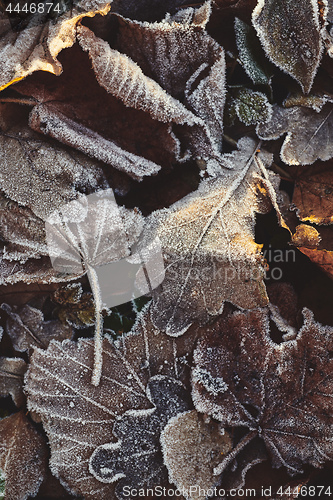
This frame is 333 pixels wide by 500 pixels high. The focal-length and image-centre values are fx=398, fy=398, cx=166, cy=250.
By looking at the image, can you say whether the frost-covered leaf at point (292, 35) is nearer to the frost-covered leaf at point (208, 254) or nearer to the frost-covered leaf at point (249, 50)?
the frost-covered leaf at point (249, 50)

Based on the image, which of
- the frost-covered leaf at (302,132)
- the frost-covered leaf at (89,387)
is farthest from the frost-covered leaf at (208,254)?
the frost-covered leaf at (302,132)

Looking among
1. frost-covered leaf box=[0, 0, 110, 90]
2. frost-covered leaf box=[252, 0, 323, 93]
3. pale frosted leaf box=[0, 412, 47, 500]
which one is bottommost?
pale frosted leaf box=[0, 412, 47, 500]

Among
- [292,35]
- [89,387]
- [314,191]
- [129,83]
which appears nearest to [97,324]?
[89,387]

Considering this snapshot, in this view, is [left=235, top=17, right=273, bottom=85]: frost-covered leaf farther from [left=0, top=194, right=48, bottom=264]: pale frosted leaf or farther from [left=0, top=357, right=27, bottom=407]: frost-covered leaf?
[left=0, top=357, right=27, bottom=407]: frost-covered leaf

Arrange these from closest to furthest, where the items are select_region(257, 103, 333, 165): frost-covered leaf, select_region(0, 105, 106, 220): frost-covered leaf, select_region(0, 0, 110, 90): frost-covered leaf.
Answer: select_region(0, 0, 110, 90): frost-covered leaf, select_region(0, 105, 106, 220): frost-covered leaf, select_region(257, 103, 333, 165): frost-covered leaf

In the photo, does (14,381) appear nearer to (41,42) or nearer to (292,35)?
(41,42)
